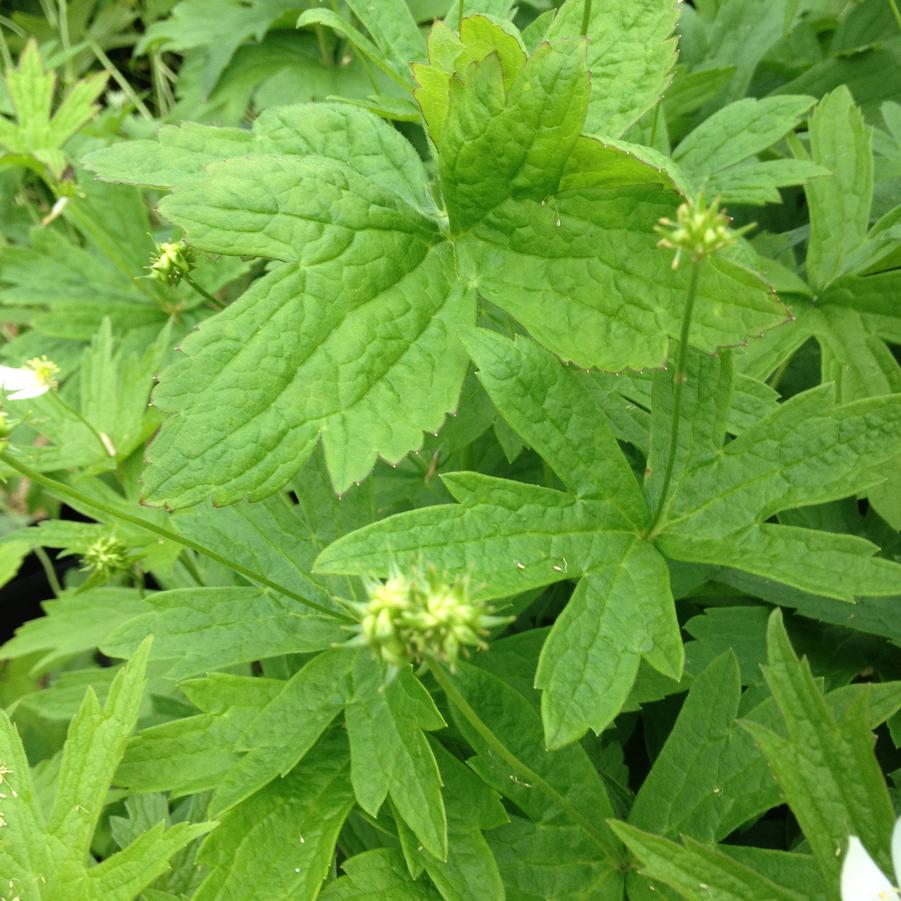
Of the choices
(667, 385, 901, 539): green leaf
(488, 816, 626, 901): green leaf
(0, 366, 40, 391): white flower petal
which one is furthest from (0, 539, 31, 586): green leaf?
(667, 385, 901, 539): green leaf

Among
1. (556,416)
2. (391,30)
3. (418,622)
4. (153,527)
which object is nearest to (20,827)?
(153,527)

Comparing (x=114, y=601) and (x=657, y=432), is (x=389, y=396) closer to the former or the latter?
(x=657, y=432)

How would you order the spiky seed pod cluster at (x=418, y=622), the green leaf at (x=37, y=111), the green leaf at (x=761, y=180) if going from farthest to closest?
the green leaf at (x=37, y=111) → the green leaf at (x=761, y=180) → the spiky seed pod cluster at (x=418, y=622)

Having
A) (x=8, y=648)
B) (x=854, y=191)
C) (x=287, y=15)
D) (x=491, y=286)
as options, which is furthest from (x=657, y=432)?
(x=287, y=15)

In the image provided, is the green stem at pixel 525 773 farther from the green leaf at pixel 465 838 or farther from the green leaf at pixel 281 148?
the green leaf at pixel 281 148

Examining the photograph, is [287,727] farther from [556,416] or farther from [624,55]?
[624,55]

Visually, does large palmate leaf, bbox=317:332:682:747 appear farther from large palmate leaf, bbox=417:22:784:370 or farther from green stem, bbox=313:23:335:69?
green stem, bbox=313:23:335:69

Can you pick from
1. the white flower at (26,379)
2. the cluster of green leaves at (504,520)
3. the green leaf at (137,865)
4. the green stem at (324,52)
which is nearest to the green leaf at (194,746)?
the cluster of green leaves at (504,520)
